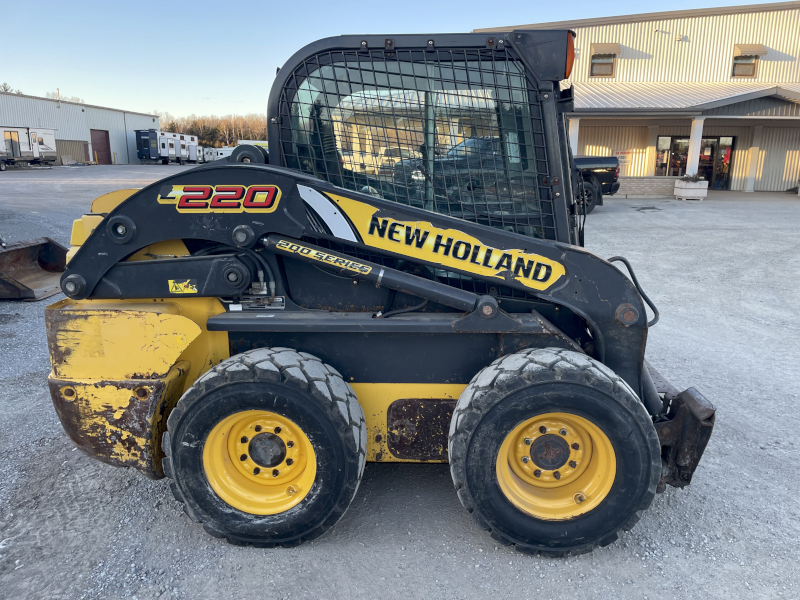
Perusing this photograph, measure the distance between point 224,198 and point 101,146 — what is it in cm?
5541

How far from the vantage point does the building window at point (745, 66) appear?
26.7 metres

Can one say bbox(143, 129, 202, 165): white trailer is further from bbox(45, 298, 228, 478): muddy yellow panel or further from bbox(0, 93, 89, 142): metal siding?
bbox(45, 298, 228, 478): muddy yellow panel

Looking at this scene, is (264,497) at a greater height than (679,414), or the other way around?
(679,414)

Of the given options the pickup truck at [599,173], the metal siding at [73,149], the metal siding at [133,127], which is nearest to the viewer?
the pickup truck at [599,173]

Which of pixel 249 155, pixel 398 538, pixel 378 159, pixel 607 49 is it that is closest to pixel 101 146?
pixel 607 49

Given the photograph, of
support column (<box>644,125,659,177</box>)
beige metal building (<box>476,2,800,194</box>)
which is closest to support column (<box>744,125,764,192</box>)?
beige metal building (<box>476,2,800,194</box>)

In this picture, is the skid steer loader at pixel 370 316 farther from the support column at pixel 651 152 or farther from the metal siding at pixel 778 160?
the metal siding at pixel 778 160

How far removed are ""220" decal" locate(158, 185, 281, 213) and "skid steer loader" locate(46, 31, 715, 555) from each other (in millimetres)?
10

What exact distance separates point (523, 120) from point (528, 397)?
1.47 meters

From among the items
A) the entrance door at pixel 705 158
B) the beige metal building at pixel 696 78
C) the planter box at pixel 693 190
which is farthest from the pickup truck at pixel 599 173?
the entrance door at pixel 705 158

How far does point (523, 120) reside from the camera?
3168mm

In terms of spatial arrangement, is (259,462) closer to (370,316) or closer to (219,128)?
(370,316)

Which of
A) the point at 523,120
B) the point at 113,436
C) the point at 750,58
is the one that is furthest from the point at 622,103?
the point at 113,436

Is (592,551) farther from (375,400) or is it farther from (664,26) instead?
(664,26)
